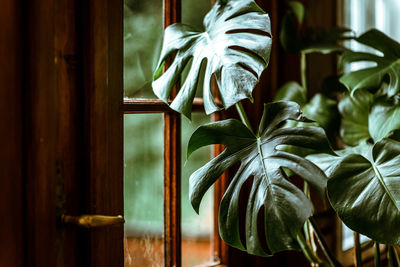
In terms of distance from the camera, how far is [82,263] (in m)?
0.97

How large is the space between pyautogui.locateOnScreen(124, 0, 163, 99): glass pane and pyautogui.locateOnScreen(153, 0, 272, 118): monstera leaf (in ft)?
0.29

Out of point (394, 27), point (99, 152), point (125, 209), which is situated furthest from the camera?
point (394, 27)

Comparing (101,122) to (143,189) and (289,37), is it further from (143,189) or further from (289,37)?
(289,37)

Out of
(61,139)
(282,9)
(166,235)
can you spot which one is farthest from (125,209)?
(282,9)

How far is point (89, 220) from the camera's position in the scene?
0.91 m

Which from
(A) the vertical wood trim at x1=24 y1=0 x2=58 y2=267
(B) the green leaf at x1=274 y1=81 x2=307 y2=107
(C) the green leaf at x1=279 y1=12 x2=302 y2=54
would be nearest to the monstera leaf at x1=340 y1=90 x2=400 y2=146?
(B) the green leaf at x1=274 y1=81 x2=307 y2=107

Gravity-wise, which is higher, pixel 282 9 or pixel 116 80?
pixel 282 9

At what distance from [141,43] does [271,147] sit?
42cm

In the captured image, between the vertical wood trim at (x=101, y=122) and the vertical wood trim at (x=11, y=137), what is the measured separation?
146 mm

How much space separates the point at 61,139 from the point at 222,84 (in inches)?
13.2

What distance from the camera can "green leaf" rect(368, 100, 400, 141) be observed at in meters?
1.06

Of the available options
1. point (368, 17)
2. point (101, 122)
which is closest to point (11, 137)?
point (101, 122)

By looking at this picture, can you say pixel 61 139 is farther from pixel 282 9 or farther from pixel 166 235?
pixel 282 9

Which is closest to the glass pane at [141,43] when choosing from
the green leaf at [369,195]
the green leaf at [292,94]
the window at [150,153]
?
the window at [150,153]
